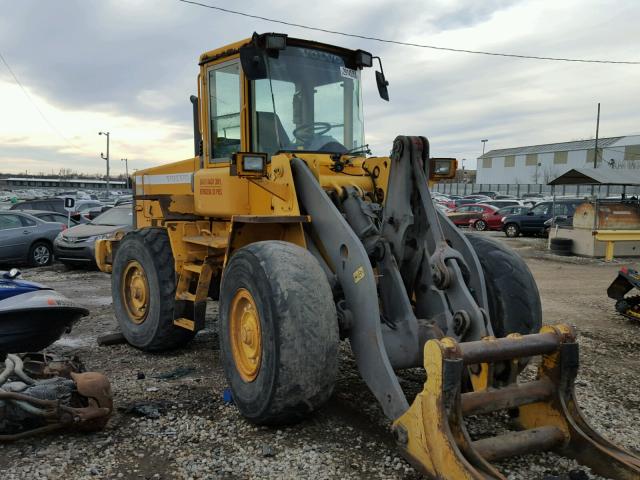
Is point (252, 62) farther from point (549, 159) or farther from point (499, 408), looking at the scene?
point (549, 159)

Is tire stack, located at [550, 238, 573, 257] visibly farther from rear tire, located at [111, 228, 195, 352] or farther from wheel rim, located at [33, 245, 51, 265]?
wheel rim, located at [33, 245, 51, 265]

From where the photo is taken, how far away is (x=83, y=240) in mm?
13023

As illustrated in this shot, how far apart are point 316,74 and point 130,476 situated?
3.65m

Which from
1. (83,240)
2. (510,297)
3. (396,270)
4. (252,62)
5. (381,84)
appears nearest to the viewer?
(396,270)

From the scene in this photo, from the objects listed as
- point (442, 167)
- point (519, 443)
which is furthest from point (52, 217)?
point (519, 443)

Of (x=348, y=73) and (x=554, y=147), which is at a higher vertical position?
(x=554, y=147)

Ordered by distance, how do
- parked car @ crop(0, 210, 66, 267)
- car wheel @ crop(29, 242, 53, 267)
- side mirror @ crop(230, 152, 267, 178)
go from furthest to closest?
car wheel @ crop(29, 242, 53, 267) → parked car @ crop(0, 210, 66, 267) → side mirror @ crop(230, 152, 267, 178)

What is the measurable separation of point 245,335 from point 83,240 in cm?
1013

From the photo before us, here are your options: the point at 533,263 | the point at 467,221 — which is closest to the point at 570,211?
the point at 467,221

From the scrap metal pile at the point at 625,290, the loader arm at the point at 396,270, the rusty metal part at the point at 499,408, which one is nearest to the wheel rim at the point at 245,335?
the loader arm at the point at 396,270

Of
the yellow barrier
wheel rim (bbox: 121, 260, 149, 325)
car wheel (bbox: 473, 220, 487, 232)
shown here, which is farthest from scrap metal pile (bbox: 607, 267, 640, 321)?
car wheel (bbox: 473, 220, 487, 232)

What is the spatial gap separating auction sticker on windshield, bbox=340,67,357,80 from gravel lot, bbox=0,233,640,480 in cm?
288

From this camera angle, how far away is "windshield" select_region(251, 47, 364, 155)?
16.5 feet

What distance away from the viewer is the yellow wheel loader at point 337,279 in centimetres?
331
